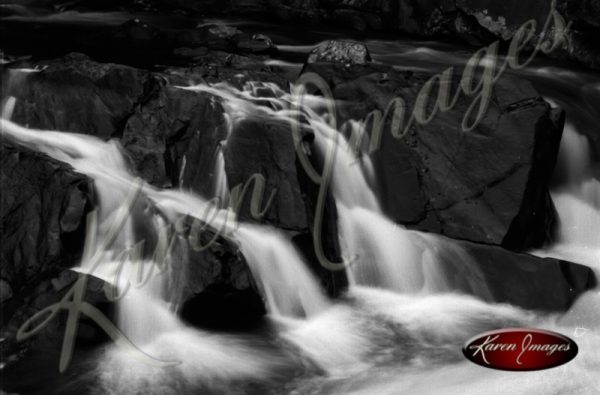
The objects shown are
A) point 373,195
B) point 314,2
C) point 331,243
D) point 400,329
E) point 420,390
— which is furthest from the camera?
point 314,2

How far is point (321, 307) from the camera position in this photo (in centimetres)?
680

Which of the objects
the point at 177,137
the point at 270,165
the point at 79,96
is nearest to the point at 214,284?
the point at 270,165

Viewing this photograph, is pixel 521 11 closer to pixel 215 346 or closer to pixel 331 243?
pixel 331 243

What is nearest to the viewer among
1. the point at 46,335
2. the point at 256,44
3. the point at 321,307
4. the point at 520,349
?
the point at 46,335

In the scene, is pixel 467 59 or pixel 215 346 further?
pixel 467 59

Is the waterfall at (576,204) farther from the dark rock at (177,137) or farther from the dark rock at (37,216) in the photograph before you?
the dark rock at (37,216)

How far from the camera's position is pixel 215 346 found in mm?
6141

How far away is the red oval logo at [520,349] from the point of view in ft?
19.0

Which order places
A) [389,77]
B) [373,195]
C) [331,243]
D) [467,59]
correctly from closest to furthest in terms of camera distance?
[331,243]
[373,195]
[389,77]
[467,59]

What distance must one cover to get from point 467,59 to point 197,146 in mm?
6624

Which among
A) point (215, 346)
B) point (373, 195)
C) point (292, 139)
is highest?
point (292, 139)

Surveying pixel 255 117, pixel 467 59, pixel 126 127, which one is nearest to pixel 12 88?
pixel 126 127

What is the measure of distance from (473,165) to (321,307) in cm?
230

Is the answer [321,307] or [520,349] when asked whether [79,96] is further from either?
[520,349]
